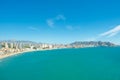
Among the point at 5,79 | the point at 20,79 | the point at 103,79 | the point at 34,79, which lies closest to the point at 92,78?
the point at 103,79

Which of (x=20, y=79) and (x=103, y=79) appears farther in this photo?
(x=20, y=79)

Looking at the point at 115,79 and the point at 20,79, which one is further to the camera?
the point at 20,79

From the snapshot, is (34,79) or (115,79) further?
(34,79)

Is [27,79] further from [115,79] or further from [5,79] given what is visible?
[115,79]

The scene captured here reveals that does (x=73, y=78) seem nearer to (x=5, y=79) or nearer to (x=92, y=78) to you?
(x=92, y=78)

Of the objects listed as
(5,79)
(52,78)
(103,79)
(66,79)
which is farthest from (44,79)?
(103,79)

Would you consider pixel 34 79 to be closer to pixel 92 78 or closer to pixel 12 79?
pixel 12 79

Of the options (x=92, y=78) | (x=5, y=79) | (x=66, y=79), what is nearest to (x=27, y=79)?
(x=5, y=79)
